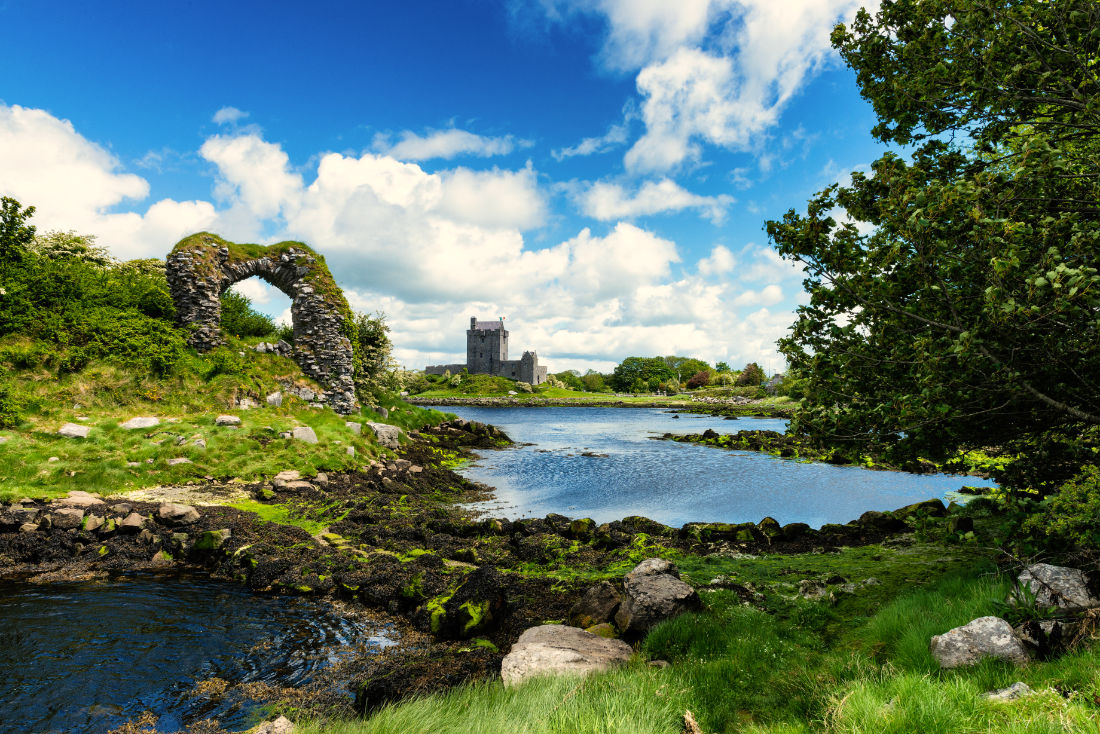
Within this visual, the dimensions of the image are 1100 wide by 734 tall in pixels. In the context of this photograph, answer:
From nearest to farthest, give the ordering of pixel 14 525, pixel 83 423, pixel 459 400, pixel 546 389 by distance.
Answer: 1. pixel 14 525
2. pixel 83 423
3. pixel 459 400
4. pixel 546 389

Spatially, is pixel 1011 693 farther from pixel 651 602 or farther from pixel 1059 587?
pixel 651 602

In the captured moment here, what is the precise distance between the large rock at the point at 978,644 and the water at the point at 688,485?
1390 cm

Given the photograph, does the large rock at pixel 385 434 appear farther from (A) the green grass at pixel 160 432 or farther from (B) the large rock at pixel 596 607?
(B) the large rock at pixel 596 607

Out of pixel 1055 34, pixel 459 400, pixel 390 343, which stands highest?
pixel 1055 34

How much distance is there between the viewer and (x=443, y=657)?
7.80 meters

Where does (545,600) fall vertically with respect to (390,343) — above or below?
below

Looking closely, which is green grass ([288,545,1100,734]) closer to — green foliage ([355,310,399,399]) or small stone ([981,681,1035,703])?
small stone ([981,681,1035,703])

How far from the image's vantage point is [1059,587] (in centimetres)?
579

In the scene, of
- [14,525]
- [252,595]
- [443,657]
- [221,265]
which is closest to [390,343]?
[221,265]

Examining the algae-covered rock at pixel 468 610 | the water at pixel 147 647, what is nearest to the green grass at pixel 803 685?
the algae-covered rock at pixel 468 610

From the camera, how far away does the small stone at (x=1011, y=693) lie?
4258 millimetres

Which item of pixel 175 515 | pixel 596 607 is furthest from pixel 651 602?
pixel 175 515

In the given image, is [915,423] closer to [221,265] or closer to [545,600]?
[545,600]

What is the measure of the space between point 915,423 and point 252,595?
13017 millimetres
